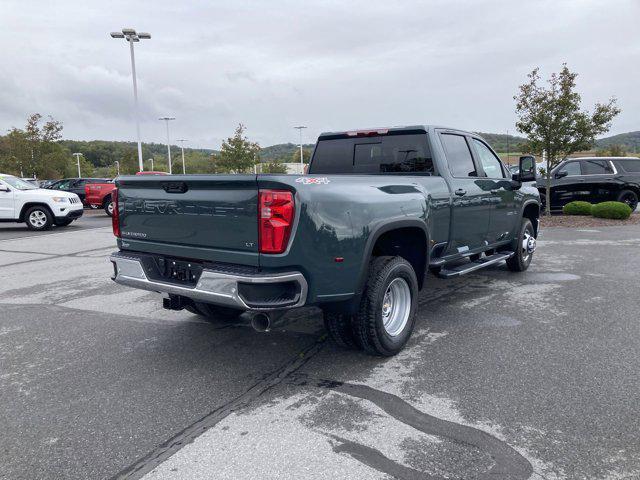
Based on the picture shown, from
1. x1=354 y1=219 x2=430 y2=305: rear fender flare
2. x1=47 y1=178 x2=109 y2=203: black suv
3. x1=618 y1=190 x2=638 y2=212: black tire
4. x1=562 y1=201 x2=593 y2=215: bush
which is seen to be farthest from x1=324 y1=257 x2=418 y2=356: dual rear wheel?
x1=47 y1=178 x2=109 y2=203: black suv

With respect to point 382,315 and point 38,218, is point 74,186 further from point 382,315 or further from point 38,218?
point 382,315

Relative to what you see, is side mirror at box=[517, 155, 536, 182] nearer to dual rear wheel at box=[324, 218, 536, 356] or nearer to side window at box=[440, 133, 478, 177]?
side window at box=[440, 133, 478, 177]

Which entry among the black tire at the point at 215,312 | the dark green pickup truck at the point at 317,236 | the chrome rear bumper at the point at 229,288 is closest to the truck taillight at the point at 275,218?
the dark green pickup truck at the point at 317,236

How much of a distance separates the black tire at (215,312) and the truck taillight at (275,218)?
5.81 feet

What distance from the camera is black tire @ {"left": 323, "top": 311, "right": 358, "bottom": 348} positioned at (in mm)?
3830

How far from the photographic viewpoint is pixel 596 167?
50.2 ft

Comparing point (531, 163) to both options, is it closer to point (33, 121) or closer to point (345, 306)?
point (345, 306)

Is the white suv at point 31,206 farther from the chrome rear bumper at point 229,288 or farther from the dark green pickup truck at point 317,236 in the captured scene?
the chrome rear bumper at point 229,288

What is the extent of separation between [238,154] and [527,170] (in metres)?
36.0

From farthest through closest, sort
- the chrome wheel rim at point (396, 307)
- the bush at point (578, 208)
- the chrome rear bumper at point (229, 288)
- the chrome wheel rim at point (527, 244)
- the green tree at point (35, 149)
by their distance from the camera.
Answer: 1. the green tree at point (35, 149)
2. the bush at point (578, 208)
3. the chrome wheel rim at point (527, 244)
4. the chrome wheel rim at point (396, 307)
5. the chrome rear bumper at point (229, 288)

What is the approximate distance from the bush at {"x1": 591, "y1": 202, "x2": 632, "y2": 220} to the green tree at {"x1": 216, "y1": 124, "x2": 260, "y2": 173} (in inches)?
1208

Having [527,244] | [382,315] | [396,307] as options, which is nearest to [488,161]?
[527,244]

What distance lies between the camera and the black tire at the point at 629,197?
15.1 m

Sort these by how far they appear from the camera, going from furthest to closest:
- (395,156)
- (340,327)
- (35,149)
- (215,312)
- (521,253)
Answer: (35,149)
(521,253)
(395,156)
(215,312)
(340,327)
